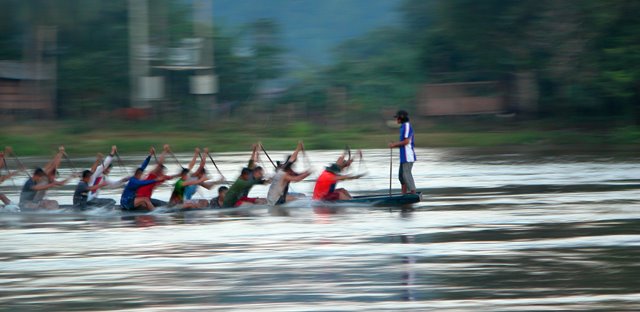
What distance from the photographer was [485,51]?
140 ft

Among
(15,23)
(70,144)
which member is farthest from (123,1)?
(70,144)

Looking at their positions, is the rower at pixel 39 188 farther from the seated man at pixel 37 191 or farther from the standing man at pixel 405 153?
the standing man at pixel 405 153

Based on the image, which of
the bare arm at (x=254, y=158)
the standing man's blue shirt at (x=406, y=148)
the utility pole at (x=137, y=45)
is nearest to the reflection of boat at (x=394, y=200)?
the standing man's blue shirt at (x=406, y=148)

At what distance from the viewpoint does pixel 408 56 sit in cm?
5300

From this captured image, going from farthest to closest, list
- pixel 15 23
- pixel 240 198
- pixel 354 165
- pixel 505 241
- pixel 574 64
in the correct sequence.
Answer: pixel 15 23 → pixel 574 64 → pixel 354 165 → pixel 240 198 → pixel 505 241

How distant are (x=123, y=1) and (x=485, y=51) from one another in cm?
1962

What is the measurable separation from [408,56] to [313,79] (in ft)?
17.8

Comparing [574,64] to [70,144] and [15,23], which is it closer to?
[70,144]

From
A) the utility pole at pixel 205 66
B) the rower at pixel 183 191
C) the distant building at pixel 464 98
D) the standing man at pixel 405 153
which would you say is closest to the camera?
the standing man at pixel 405 153

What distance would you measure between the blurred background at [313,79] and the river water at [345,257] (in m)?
20.8

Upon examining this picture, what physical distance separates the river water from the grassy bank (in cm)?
1936

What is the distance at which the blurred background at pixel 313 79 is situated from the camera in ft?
127

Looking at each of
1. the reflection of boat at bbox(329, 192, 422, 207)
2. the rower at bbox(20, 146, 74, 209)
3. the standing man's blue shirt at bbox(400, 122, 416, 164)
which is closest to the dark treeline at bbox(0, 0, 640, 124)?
the standing man's blue shirt at bbox(400, 122, 416, 164)

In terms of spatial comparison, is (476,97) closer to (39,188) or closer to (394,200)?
(394,200)
